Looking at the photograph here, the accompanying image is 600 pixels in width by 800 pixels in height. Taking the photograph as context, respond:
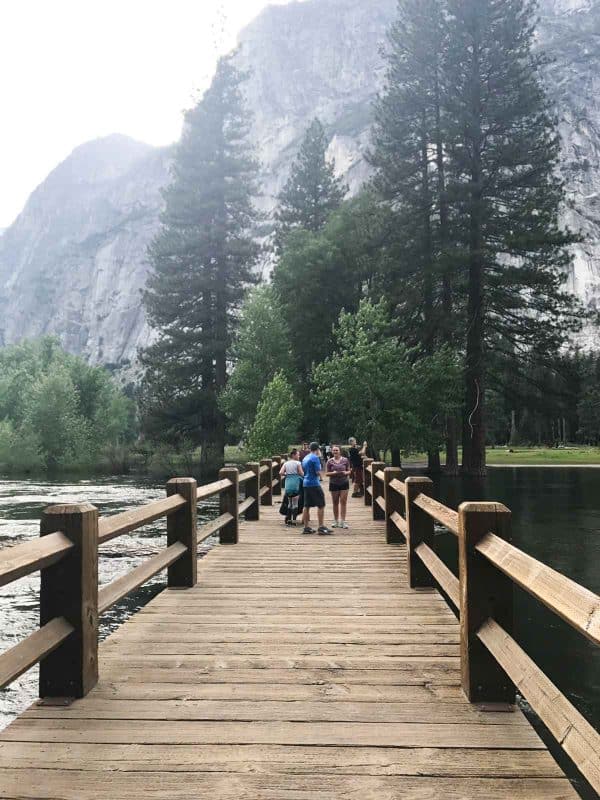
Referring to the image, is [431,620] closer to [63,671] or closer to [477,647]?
[477,647]

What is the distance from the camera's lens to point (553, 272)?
3384 cm

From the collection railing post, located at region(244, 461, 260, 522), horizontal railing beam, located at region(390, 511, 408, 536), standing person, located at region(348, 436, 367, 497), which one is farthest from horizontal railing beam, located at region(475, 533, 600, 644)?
standing person, located at region(348, 436, 367, 497)

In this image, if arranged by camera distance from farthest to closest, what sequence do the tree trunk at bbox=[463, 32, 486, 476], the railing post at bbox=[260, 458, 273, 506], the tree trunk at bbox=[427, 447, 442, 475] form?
the tree trunk at bbox=[427, 447, 442, 475] < the tree trunk at bbox=[463, 32, 486, 476] < the railing post at bbox=[260, 458, 273, 506]

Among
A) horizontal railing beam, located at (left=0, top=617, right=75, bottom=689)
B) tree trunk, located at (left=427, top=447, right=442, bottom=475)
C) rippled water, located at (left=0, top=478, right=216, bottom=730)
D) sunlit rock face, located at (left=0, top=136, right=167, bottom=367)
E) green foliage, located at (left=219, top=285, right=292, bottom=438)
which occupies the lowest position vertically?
rippled water, located at (left=0, top=478, right=216, bottom=730)

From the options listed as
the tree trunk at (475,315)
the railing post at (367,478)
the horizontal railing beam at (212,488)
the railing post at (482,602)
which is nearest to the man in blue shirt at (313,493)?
the horizontal railing beam at (212,488)

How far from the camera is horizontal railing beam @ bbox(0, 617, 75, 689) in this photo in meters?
2.83

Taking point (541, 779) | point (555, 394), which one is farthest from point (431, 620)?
point (555, 394)

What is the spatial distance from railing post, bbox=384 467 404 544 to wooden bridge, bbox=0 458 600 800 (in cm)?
353

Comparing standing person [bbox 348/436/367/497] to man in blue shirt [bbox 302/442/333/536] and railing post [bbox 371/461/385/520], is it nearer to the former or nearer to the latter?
railing post [bbox 371/461/385/520]

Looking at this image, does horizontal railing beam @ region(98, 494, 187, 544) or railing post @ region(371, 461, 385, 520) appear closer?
horizontal railing beam @ region(98, 494, 187, 544)

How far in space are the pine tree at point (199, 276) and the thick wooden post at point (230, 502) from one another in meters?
34.1

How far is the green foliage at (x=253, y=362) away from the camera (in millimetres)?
39812

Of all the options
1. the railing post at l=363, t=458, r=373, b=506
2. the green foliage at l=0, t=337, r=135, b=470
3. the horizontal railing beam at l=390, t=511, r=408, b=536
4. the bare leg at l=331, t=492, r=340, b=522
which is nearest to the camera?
the horizontal railing beam at l=390, t=511, r=408, b=536

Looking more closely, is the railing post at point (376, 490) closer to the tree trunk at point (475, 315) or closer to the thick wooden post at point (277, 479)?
the thick wooden post at point (277, 479)
